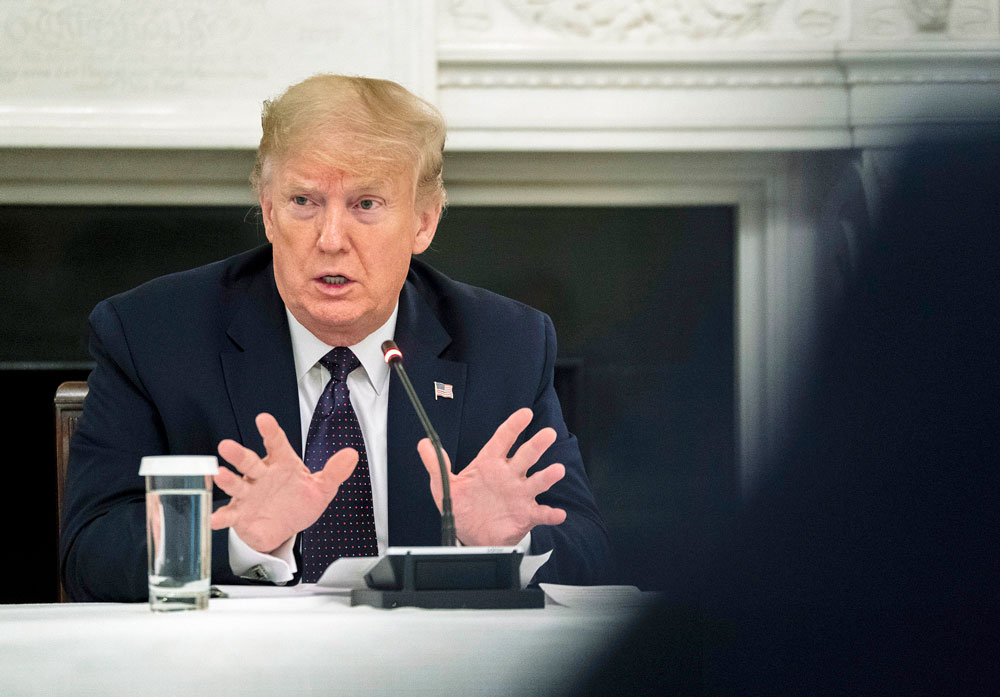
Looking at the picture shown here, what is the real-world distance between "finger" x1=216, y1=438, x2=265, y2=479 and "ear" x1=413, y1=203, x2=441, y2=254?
0.65m

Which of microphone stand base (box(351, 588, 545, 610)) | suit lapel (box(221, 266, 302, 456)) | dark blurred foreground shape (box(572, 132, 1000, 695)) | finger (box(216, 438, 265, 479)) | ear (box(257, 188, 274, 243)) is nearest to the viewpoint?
dark blurred foreground shape (box(572, 132, 1000, 695))

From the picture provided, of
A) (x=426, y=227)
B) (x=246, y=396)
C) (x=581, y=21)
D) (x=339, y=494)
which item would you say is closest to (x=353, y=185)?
(x=426, y=227)

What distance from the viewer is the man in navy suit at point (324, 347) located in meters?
1.47

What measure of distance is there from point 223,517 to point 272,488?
6cm

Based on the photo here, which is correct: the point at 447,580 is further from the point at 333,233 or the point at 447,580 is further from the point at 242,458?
the point at 333,233

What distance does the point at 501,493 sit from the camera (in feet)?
3.99

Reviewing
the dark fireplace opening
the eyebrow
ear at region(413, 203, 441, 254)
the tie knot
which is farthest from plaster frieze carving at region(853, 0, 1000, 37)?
the tie knot

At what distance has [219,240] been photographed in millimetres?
3260

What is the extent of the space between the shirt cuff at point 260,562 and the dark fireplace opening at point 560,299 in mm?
2030

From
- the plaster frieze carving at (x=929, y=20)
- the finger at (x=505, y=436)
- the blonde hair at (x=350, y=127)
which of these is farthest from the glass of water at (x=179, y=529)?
the plaster frieze carving at (x=929, y=20)

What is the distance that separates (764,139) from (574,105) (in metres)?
0.54

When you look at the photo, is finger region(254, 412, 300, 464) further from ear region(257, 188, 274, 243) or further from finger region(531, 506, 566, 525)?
ear region(257, 188, 274, 243)

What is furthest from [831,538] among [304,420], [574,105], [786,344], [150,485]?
[574,105]

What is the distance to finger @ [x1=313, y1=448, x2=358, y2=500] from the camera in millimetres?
1094
